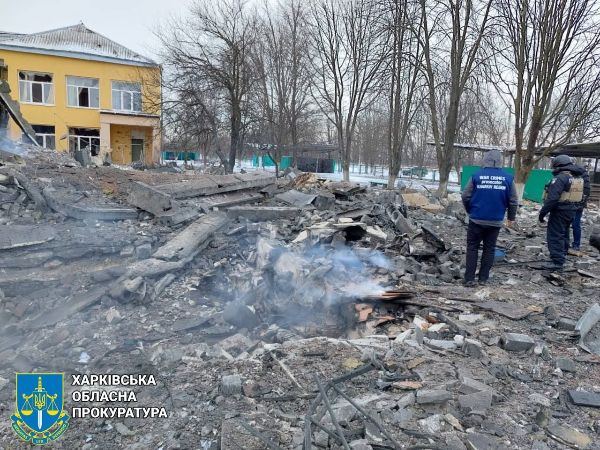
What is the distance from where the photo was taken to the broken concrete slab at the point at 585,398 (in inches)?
116

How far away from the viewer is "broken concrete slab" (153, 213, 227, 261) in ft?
20.4

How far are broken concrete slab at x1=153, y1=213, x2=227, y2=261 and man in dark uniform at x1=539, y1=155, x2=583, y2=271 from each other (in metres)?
5.58

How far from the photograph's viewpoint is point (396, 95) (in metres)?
18.3

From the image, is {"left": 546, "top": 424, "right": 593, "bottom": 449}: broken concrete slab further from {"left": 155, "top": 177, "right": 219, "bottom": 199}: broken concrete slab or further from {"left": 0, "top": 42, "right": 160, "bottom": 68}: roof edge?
{"left": 0, "top": 42, "right": 160, "bottom": 68}: roof edge

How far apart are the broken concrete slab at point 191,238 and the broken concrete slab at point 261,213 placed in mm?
464

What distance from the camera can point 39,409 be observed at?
2869mm

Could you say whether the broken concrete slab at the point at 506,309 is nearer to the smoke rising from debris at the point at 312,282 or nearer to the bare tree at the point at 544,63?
the smoke rising from debris at the point at 312,282

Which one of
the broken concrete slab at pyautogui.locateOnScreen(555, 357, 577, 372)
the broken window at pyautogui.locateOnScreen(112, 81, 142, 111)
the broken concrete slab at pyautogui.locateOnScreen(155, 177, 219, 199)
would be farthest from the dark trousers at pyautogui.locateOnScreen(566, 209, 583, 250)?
the broken window at pyautogui.locateOnScreen(112, 81, 142, 111)

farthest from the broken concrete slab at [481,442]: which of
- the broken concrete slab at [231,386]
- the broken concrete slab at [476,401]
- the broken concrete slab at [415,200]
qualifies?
the broken concrete slab at [415,200]

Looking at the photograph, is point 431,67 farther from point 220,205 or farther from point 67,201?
point 67,201

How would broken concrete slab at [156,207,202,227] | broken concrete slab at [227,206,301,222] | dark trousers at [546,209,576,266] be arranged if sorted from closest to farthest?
dark trousers at [546,209,576,266] → broken concrete slab at [156,207,202,227] → broken concrete slab at [227,206,301,222]

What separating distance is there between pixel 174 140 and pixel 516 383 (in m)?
22.1

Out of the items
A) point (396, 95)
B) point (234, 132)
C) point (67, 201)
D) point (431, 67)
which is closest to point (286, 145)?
point (234, 132)

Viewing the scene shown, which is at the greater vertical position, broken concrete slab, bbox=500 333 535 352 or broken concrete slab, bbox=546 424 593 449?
broken concrete slab, bbox=500 333 535 352
